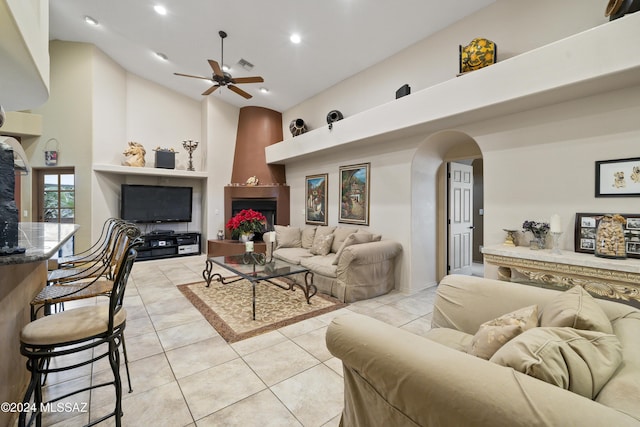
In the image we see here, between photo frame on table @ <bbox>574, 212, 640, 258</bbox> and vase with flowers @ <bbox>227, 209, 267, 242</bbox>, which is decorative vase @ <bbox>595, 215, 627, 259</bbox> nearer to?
photo frame on table @ <bbox>574, 212, 640, 258</bbox>

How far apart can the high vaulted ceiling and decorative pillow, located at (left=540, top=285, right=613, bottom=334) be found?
3486mm

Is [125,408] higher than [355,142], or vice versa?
[355,142]

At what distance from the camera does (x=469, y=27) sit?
11.1ft

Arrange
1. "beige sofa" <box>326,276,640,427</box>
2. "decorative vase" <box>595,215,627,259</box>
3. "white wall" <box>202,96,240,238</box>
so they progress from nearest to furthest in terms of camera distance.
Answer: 1. "beige sofa" <box>326,276,640,427</box>
2. "decorative vase" <box>595,215,627,259</box>
3. "white wall" <box>202,96,240,238</box>

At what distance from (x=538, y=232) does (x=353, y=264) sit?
79.9 inches

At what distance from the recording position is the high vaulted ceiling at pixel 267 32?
346 cm

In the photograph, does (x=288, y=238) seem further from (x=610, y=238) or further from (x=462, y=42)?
(x=610, y=238)

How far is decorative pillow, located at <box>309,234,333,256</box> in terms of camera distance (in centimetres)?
457

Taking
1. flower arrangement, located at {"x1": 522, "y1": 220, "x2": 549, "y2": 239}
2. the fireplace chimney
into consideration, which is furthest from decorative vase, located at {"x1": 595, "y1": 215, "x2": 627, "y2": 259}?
the fireplace chimney

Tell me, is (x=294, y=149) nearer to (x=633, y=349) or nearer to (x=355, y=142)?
(x=355, y=142)

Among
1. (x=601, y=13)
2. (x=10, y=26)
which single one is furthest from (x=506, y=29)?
(x=10, y=26)

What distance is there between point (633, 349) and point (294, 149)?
525cm

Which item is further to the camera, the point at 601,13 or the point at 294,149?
the point at 294,149

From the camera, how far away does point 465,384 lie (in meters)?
0.81
